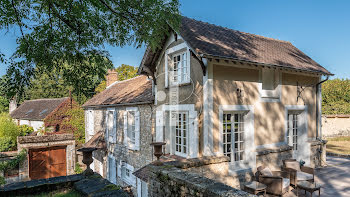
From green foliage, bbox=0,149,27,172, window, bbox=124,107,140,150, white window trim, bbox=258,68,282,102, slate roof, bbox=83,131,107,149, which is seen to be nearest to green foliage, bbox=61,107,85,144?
green foliage, bbox=0,149,27,172

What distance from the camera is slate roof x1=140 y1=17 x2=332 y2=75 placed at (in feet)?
25.3

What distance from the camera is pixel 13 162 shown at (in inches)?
602

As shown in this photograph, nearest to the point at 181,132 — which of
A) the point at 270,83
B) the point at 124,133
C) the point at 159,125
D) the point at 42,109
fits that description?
the point at 159,125

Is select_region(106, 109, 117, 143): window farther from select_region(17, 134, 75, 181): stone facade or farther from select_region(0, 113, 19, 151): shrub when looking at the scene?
select_region(0, 113, 19, 151): shrub

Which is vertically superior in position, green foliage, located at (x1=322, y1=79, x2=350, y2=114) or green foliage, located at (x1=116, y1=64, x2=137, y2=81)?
green foliage, located at (x1=116, y1=64, x2=137, y2=81)

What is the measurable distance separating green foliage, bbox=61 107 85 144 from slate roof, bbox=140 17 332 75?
569 inches

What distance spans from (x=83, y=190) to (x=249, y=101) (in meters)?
6.51

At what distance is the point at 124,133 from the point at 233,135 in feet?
22.2

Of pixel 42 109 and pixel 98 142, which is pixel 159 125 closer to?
pixel 98 142

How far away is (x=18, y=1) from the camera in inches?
203

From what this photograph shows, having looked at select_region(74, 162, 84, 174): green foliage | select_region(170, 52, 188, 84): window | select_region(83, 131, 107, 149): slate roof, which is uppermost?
select_region(170, 52, 188, 84): window

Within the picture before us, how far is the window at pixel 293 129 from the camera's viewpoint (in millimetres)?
10211

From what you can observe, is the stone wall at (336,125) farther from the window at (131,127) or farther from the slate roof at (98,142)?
the slate roof at (98,142)

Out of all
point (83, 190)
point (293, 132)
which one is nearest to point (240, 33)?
point (293, 132)
